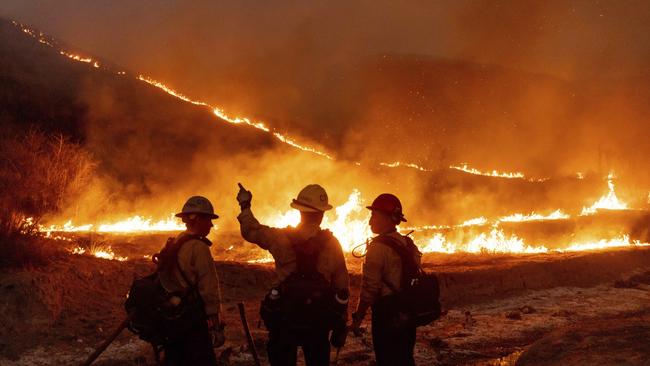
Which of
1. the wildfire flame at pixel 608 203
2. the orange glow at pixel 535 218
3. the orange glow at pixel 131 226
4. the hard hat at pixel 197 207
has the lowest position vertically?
the hard hat at pixel 197 207

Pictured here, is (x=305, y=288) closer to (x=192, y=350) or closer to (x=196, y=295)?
(x=196, y=295)

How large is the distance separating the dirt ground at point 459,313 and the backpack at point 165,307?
344 cm

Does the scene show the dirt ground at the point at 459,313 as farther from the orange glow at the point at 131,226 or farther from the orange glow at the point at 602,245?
the orange glow at the point at 131,226

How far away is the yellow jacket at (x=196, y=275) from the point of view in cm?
441

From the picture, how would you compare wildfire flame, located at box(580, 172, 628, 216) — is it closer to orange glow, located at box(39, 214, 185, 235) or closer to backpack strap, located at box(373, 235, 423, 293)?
orange glow, located at box(39, 214, 185, 235)

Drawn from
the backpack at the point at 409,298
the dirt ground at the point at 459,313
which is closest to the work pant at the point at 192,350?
the backpack at the point at 409,298

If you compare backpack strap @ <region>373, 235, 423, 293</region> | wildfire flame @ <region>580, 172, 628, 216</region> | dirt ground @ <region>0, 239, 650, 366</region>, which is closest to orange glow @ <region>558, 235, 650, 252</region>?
dirt ground @ <region>0, 239, 650, 366</region>

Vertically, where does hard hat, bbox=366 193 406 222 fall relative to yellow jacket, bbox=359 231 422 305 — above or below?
above

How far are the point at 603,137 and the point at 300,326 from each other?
60223 mm

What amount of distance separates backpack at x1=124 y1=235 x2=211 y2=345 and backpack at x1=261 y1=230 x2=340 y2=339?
62 cm

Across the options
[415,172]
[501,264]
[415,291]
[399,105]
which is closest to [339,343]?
[415,291]

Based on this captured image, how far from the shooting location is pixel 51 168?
50.4 ft

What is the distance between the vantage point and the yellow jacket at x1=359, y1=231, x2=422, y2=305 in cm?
460

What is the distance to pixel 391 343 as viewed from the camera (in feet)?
15.1
